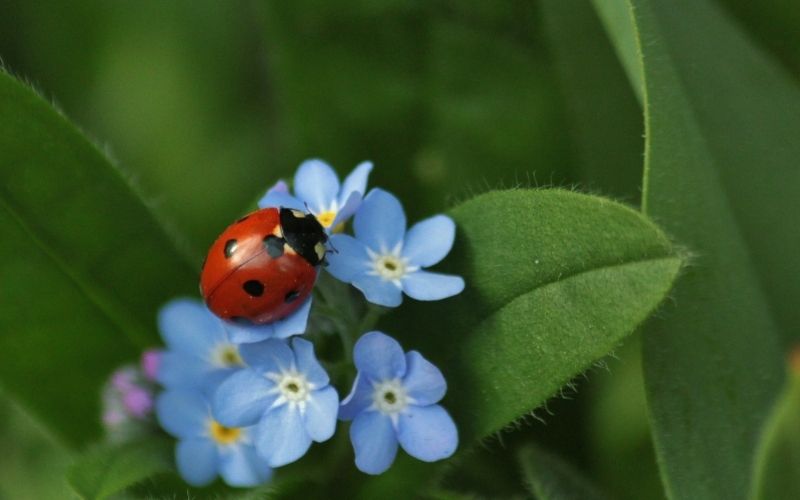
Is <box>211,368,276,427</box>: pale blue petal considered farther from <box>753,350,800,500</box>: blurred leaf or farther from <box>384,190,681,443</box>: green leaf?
<box>753,350,800,500</box>: blurred leaf

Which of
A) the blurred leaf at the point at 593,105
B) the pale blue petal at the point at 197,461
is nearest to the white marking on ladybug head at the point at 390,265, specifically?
the pale blue petal at the point at 197,461

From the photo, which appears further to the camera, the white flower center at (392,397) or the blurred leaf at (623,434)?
the blurred leaf at (623,434)

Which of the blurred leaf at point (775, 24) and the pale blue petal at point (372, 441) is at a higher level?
the pale blue petal at point (372, 441)

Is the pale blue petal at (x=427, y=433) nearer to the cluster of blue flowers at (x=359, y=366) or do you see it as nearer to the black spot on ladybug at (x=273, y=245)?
the cluster of blue flowers at (x=359, y=366)

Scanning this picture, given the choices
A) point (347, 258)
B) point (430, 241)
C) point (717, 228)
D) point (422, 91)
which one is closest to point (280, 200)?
point (347, 258)

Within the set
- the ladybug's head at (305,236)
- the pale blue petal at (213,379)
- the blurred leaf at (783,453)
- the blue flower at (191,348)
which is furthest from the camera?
the blue flower at (191,348)

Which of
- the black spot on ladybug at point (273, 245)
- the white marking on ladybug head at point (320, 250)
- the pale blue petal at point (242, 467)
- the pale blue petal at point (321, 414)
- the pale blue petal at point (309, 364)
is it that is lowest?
the pale blue petal at point (242, 467)
